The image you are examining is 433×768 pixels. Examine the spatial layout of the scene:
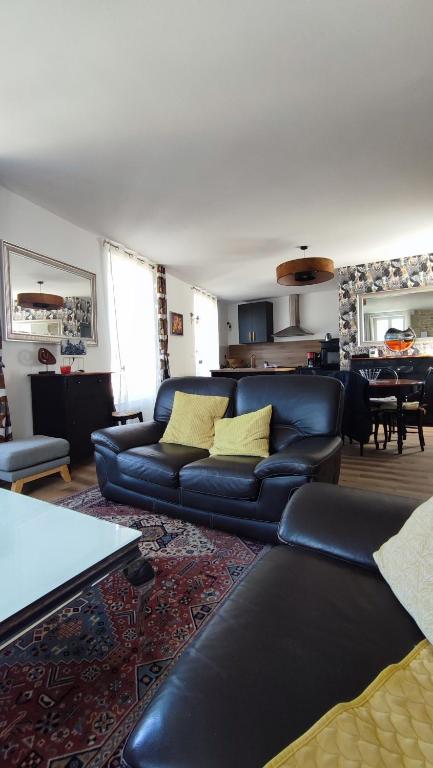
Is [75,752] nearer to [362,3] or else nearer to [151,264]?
[362,3]

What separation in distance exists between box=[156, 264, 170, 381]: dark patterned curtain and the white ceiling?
1308 mm

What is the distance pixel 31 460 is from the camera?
272 cm

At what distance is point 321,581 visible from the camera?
3.13 ft

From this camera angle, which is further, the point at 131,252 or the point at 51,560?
the point at 131,252

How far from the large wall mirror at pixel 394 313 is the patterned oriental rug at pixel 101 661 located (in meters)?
5.05

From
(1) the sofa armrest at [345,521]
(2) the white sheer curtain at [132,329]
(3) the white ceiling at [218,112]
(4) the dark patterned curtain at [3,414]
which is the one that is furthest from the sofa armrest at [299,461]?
(2) the white sheer curtain at [132,329]

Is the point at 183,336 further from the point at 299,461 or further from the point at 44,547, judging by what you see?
the point at 44,547

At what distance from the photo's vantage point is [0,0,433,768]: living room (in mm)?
700

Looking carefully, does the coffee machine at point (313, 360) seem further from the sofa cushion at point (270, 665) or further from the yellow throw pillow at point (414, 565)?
the sofa cushion at point (270, 665)

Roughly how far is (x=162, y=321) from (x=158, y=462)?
3.66 meters

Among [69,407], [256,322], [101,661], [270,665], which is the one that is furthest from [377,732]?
[256,322]

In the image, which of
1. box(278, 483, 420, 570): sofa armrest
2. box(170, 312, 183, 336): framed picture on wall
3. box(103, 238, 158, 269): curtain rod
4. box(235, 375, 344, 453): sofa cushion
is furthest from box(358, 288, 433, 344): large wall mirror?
box(278, 483, 420, 570): sofa armrest

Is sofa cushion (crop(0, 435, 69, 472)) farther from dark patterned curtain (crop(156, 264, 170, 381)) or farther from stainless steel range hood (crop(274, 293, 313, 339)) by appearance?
stainless steel range hood (crop(274, 293, 313, 339))

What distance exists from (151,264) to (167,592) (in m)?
4.61
